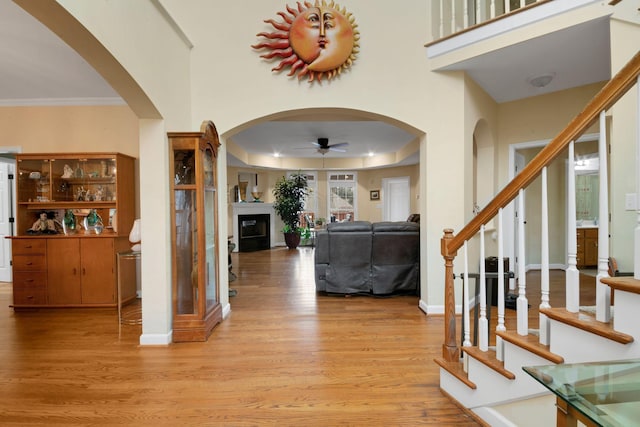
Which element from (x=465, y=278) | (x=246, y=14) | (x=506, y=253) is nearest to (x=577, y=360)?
(x=465, y=278)

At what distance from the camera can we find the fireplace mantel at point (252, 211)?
342 inches

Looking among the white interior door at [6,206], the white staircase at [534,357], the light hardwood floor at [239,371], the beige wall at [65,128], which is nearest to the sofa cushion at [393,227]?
the light hardwood floor at [239,371]

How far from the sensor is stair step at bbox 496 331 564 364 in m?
1.36

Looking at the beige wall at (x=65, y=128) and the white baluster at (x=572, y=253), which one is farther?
the beige wall at (x=65, y=128)

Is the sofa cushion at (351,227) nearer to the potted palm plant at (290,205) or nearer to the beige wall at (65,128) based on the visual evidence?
the beige wall at (65,128)

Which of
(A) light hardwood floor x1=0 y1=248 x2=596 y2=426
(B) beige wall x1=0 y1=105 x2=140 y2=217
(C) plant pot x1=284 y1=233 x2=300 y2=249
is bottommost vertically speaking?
(A) light hardwood floor x1=0 y1=248 x2=596 y2=426

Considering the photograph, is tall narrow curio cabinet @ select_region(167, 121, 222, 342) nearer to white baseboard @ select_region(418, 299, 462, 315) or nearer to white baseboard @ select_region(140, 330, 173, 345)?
white baseboard @ select_region(140, 330, 173, 345)

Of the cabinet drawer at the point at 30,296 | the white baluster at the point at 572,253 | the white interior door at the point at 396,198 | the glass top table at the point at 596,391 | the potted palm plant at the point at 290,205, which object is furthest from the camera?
the white interior door at the point at 396,198

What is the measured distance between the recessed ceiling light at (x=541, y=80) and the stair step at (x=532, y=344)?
333 centimetres

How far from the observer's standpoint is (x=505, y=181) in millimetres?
4469

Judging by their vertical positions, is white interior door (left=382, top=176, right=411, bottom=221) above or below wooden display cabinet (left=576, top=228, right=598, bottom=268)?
above

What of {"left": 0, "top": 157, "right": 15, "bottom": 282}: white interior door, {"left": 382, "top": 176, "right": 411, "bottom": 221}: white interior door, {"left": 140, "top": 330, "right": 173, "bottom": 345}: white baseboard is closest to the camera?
{"left": 140, "top": 330, "right": 173, "bottom": 345}: white baseboard

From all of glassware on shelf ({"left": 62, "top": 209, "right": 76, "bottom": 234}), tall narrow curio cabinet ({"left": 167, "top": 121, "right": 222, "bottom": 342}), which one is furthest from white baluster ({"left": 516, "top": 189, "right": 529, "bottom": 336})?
glassware on shelf ({"left": 62, "top": 209, "right": 76, "bottom": 234})

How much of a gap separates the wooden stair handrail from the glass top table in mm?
840
